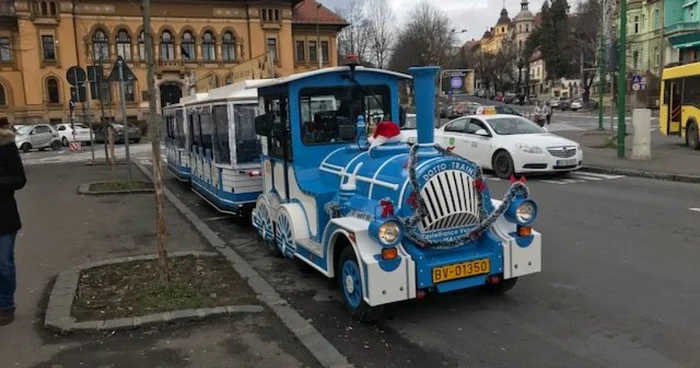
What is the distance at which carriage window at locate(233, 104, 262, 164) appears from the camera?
33.3ft

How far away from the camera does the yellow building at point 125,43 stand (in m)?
55.4

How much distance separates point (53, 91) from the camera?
187 ft

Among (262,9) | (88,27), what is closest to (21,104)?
(88,27)

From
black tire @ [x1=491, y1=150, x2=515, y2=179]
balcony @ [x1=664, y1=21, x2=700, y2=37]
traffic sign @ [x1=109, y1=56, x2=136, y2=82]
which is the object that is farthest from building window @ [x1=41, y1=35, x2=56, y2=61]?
balcony @ [x1=664, y1=21, x2=700, y2=37]

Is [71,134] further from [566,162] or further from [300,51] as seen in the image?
[300,51]

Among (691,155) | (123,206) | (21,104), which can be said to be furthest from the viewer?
(21,104)

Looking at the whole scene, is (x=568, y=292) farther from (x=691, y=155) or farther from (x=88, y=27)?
(x=88, y=27)

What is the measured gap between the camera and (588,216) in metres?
9.85

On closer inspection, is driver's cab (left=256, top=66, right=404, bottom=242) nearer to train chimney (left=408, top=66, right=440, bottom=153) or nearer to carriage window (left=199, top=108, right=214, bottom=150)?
train chimney (left=408, top=66, right=440, bottom=153)

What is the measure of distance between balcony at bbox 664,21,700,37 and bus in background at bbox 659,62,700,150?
165ft

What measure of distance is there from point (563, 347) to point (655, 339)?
2.53 feet

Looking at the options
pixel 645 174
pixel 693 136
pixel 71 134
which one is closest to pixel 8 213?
pixel 645 174

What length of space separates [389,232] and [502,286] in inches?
65.6

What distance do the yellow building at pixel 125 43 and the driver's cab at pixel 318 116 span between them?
159ft
